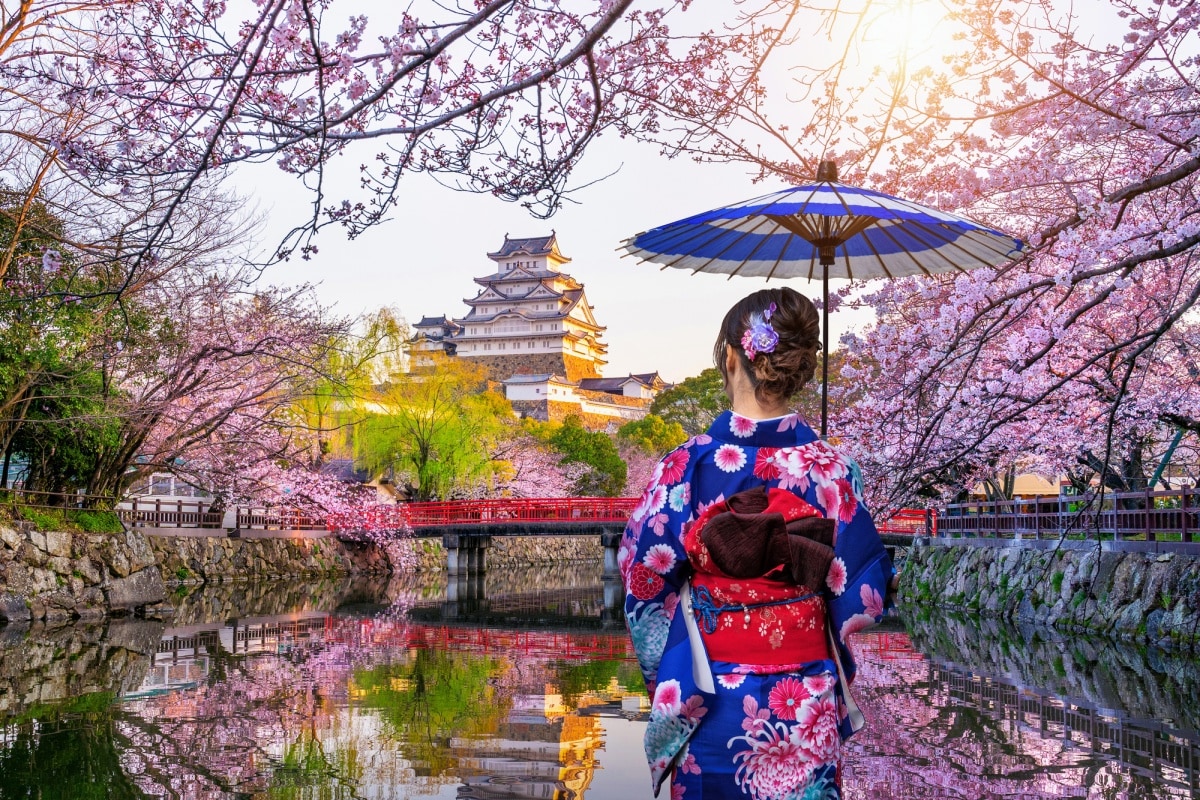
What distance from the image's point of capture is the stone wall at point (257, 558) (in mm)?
20656

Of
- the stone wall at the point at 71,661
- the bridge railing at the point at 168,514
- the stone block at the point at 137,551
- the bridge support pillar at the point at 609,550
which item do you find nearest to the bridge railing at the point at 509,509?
the bridge support pillar at the point at 609,550

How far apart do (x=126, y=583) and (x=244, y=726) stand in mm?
10197

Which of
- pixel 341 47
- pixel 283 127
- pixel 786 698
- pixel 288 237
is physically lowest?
pixel 786 698

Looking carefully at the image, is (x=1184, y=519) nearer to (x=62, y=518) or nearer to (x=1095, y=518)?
(x=1095, y=518)

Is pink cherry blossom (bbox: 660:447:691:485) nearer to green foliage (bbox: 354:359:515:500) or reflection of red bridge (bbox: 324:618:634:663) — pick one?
reflection of red bridge (bbox: 324:618:634:663)

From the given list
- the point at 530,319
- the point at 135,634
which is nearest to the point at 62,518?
the point at 135,634

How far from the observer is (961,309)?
680 centimetres

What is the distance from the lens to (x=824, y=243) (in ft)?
16.1

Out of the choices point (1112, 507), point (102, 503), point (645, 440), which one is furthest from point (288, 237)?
point (645, 440)

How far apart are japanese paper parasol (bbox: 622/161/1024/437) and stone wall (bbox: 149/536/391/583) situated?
598 inches

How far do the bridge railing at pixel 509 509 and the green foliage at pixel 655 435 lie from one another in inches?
423

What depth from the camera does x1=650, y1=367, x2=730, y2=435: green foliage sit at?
131 ft

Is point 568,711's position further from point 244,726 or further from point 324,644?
point 324,644

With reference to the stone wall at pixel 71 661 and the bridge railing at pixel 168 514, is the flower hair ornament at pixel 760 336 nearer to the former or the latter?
the stone wall at pixel 71 661
